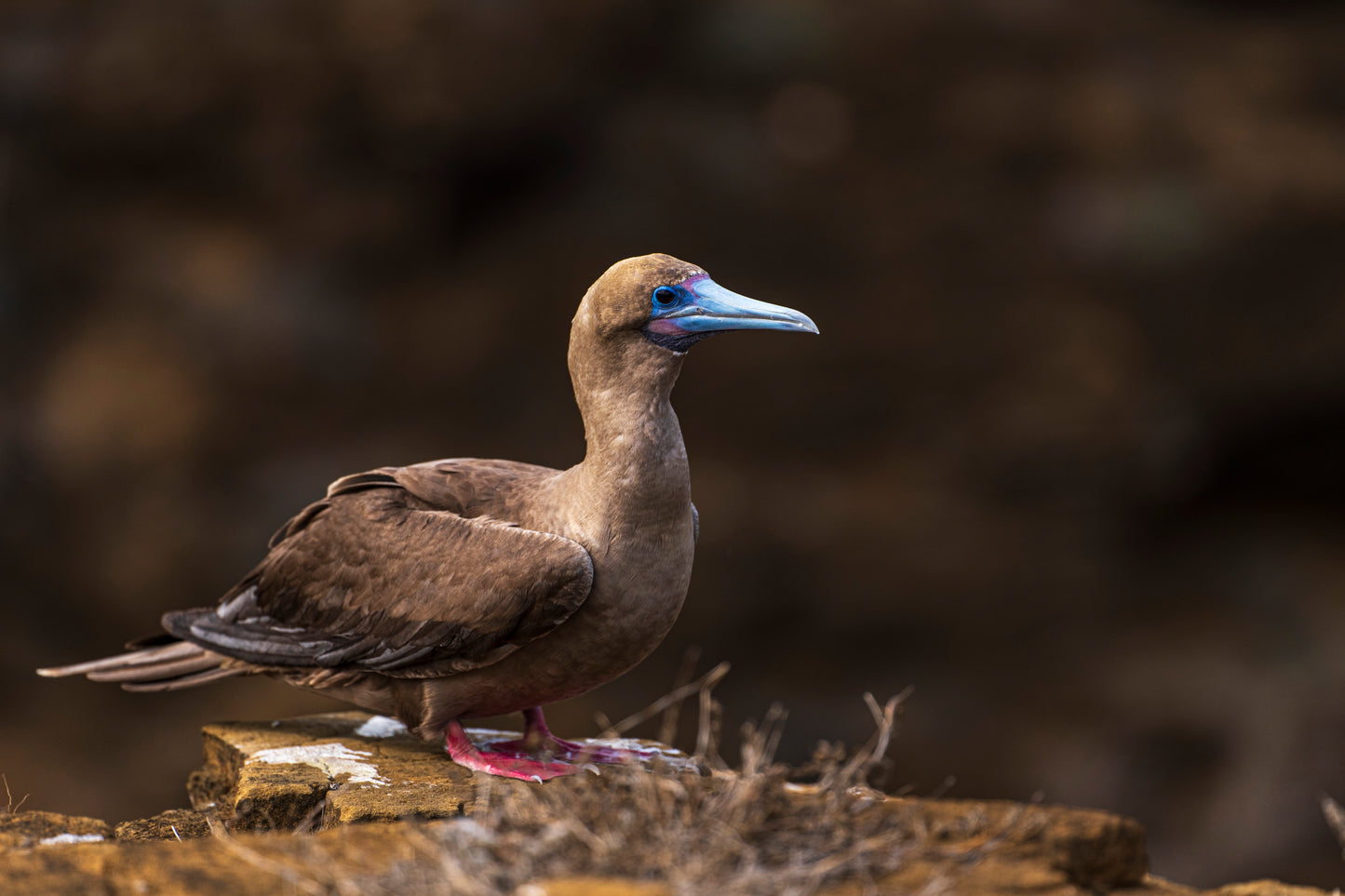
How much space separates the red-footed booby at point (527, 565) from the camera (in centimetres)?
445

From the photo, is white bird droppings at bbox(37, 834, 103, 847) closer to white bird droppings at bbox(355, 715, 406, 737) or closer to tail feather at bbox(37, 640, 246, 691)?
tail feather at bbox(37, 640, 246, 691)

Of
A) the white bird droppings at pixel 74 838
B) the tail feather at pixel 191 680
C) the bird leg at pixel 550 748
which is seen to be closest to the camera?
the white bird droppings at pixel 74 838

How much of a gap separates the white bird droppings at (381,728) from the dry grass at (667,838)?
2071 millimetres

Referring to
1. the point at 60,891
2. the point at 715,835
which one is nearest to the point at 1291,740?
the point at 715,835

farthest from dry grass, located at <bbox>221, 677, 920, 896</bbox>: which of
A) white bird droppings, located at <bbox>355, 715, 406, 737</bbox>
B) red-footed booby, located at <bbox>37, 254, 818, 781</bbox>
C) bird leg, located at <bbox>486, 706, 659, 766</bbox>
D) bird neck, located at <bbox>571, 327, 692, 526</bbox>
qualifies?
white bird droppings, located at <bbox>355, 715, 406, 737</bbox>

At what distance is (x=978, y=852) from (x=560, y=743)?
94.6 inches

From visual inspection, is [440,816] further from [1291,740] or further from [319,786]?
[1291,740]

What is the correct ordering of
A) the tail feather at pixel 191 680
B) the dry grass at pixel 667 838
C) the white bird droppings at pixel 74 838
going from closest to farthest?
the dry grass at pixel 667 838
the white bird droppings at pixel 74 838
the tail feather at pixel 191 680

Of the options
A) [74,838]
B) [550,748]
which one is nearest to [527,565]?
[550,748]

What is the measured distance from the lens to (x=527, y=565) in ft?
14.5

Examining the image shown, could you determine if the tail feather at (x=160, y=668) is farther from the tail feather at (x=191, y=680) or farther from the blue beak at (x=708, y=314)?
the blue beak at (x=708, y=314)

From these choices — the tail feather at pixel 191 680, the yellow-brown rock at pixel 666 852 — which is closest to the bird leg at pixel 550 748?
the tail feather at pixel 191 680

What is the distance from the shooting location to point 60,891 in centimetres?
315

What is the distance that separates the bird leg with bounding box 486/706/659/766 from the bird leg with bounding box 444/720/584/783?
6 centimetres
